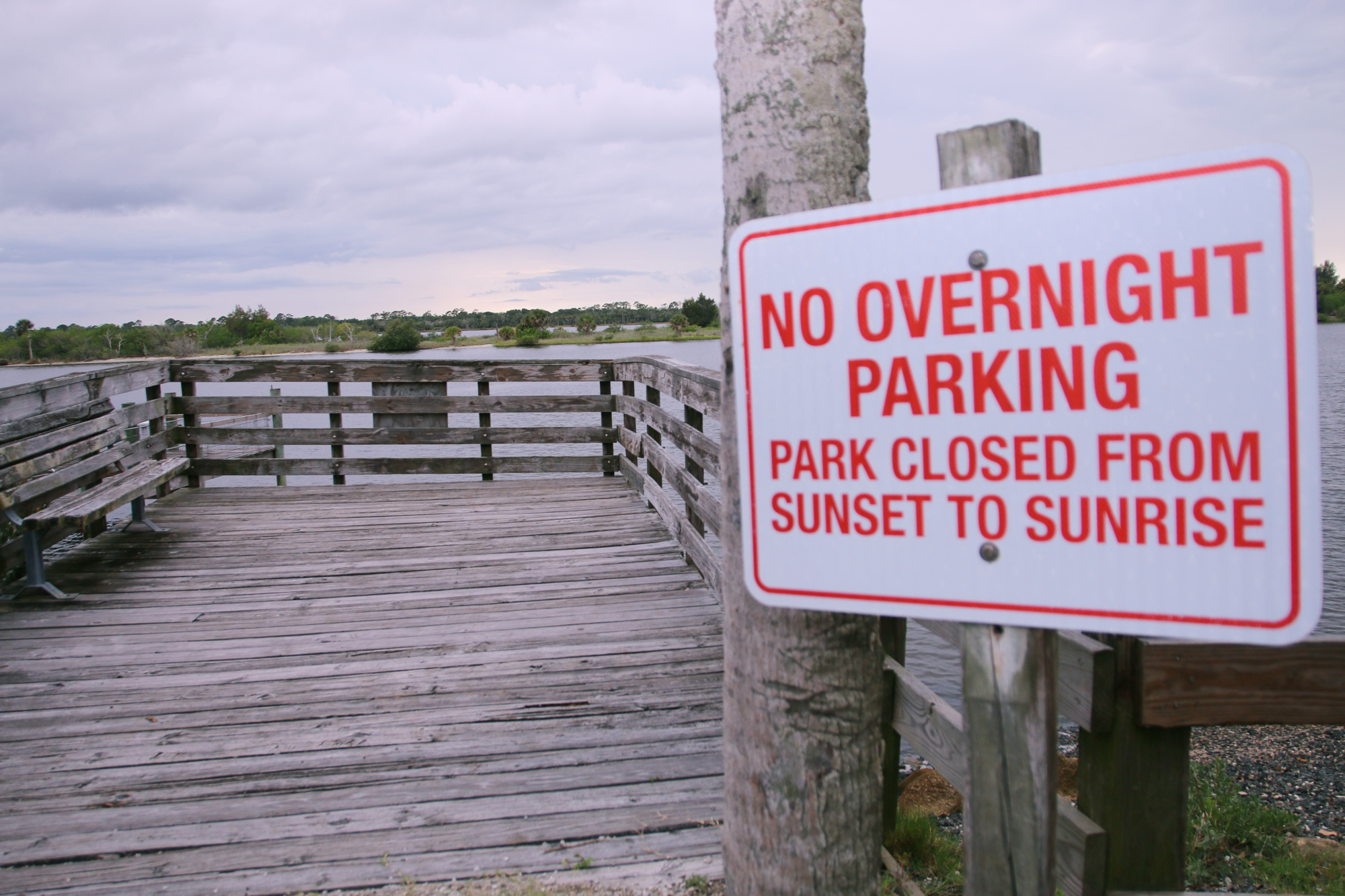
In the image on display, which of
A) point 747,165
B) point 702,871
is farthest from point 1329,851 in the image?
point 747,165

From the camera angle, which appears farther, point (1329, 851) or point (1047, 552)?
point (1329, 851)

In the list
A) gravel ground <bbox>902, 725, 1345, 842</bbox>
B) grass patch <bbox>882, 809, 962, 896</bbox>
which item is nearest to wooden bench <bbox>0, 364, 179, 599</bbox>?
grass patch <bbox>882, 809, 962, 896</bbox>

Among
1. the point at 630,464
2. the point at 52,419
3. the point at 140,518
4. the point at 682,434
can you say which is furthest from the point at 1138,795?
the point at 140,518

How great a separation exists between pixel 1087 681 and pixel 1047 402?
69 centimetres

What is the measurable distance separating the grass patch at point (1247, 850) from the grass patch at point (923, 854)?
1.68 meters

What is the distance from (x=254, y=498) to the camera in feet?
24.2

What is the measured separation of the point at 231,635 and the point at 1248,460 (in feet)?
14.2

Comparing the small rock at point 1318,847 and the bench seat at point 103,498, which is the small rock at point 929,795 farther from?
the bench seat at point 103,498

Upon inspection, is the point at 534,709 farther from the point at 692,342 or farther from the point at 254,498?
the point at 692,342

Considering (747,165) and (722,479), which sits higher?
(747,165)

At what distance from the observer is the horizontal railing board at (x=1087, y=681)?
1.43 metres

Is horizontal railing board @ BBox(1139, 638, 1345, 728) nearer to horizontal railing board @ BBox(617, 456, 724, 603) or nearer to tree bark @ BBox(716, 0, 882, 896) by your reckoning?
tree bark @ BBox(716, 0, 882, 896)

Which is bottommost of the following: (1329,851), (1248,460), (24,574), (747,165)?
(1329,851)

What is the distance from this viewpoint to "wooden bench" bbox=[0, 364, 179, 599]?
15.3 ft
